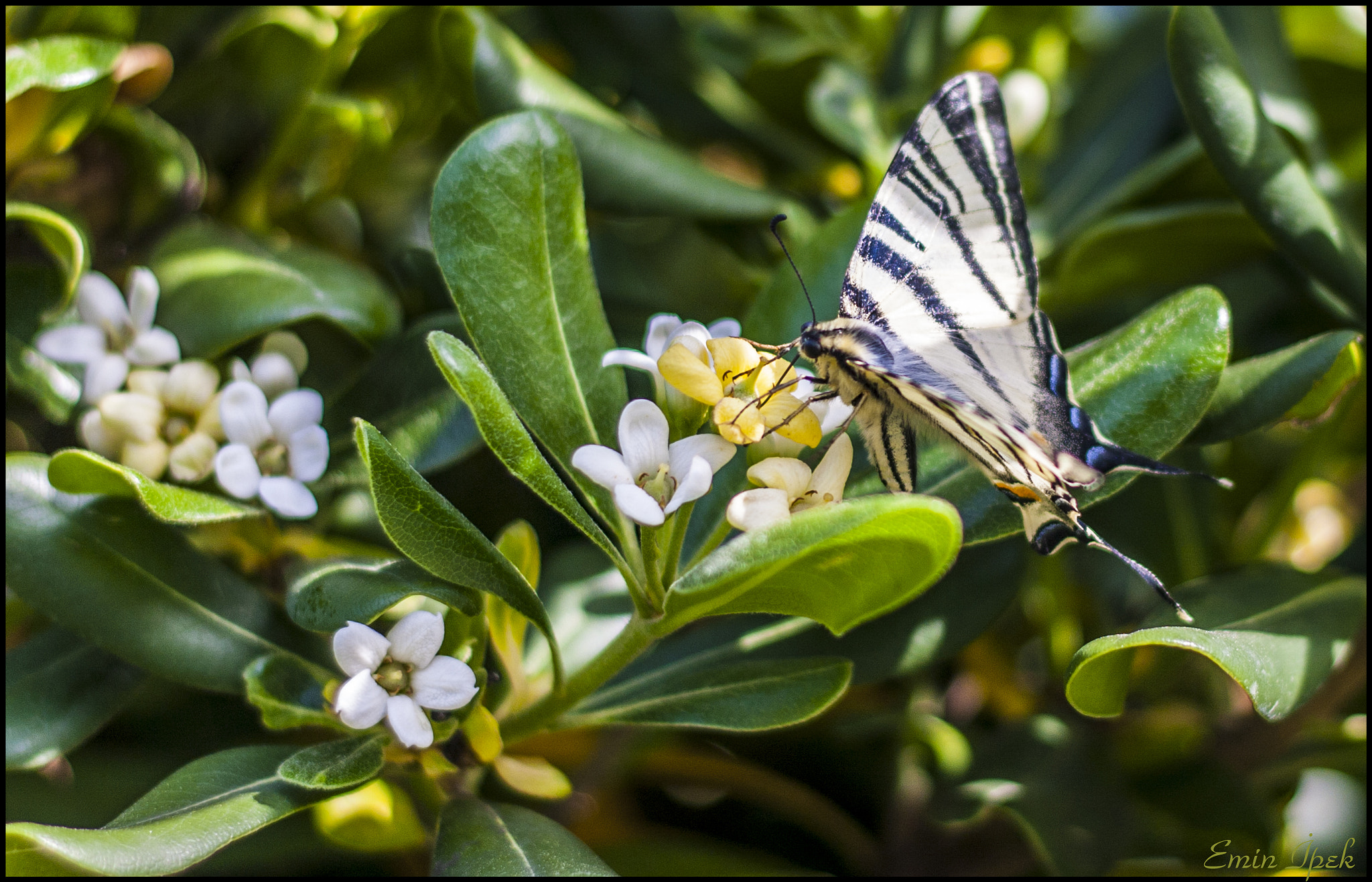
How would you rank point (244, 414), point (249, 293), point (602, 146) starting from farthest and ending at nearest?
point (602, 146) < point (249, 293) < point (244, 414)

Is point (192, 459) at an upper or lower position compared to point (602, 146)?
lower

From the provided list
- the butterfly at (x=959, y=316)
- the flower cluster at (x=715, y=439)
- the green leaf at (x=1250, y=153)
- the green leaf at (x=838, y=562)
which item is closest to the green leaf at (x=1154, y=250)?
the green leaf at (x=1250, y=153)

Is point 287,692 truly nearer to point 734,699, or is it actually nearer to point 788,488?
point 734,699

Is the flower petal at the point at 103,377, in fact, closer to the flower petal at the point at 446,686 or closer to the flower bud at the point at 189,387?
the flower bud at the point at 189,387

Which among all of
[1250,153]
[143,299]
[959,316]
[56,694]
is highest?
[1250,153]

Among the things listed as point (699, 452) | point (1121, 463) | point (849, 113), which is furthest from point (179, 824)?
point (849, 113)

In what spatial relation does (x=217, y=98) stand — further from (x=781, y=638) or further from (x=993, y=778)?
(x=993, y=778)

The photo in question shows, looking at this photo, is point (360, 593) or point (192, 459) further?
point (192, 459)
